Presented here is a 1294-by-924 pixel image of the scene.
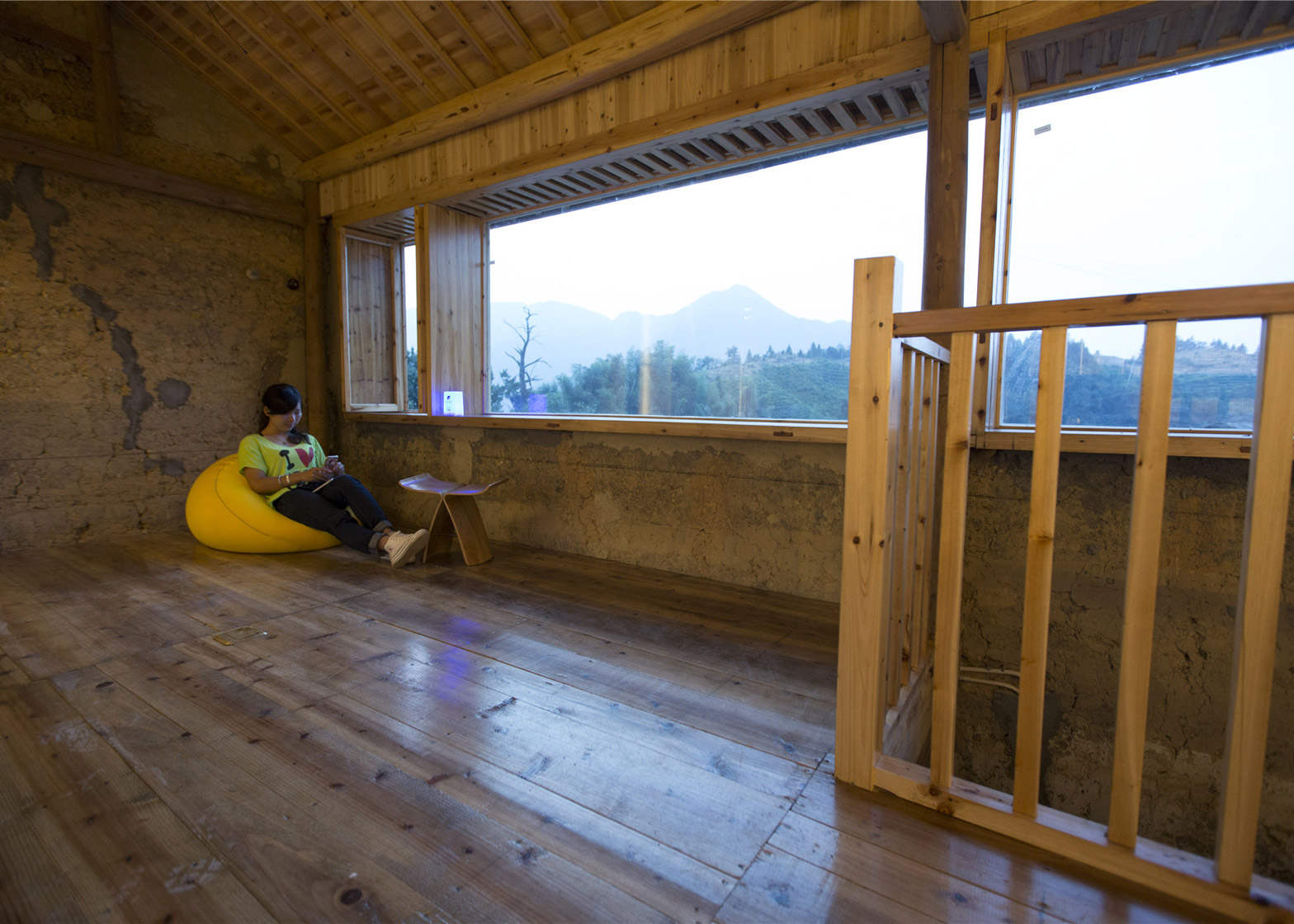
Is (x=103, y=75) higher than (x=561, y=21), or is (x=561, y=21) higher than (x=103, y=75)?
(x=103, y=75)

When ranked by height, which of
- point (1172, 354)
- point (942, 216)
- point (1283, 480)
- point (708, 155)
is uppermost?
point (708, 155)

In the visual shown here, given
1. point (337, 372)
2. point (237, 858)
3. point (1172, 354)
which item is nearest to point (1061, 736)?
point (1172, 354)

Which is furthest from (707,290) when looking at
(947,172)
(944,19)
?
(944,19)

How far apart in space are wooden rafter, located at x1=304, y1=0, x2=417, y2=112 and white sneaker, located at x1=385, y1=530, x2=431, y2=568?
2.98m

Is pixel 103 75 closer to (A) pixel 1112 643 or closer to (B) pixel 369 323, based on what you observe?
(B) pixel 369 323

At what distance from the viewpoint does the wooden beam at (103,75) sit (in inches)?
159

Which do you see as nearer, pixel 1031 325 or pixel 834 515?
pixel 1031 325

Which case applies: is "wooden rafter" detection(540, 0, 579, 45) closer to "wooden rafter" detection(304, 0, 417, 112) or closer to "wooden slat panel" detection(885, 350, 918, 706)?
"wooden rafter" detection(304, 0, 417, 112)

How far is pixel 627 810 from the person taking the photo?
56.3 inches

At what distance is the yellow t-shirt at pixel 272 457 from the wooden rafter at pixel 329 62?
2469 millimetres

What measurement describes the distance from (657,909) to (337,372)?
16.5 feet

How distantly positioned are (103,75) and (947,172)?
5363mm

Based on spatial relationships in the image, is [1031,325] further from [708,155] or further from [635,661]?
[708,155]

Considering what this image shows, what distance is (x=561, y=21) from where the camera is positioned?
3.28m
